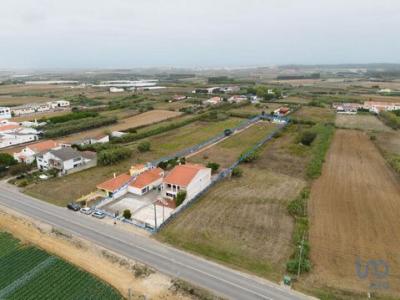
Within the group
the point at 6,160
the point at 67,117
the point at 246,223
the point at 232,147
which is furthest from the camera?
the point at 67,117

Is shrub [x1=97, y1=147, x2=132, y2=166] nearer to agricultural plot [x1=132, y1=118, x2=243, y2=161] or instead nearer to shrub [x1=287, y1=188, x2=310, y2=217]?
agricultural plot [x1=132, y1=118, x2=243, y2=161]

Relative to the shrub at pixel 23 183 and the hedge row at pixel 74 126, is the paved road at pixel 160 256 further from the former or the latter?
the hedge row at pixel 74 126

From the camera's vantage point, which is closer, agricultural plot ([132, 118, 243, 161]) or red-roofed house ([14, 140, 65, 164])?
red-roofed house ([14, 140, 65, 164])

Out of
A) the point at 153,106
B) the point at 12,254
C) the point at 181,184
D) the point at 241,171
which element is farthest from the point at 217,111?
the point at 12,254

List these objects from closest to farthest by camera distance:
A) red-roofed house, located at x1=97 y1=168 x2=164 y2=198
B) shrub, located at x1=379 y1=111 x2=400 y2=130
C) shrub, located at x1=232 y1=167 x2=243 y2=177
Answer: red-roofed house, located at x1=97 y1=168 x2=164 y2=198 < shrub, located at x1=232 y1=167 x2=243 y2=177 < shrub, located at x1=379 y1=111 x2=400 y2=130

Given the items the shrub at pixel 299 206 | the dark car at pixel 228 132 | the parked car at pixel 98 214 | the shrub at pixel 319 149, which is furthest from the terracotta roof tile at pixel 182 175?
the dark car at pixel 228 132

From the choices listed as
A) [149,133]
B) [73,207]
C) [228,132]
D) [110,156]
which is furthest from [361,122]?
[73,207]

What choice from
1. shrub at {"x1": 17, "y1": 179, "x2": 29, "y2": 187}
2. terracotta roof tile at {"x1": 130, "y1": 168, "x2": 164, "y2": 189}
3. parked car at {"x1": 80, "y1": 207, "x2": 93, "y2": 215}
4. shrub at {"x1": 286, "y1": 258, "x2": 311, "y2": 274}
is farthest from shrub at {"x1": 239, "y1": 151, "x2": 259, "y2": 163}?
shrub at {"x1": 17, "y1": 179, "x2": 29, "y2": 187}

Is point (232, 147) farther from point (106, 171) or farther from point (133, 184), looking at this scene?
point (133, 184)
